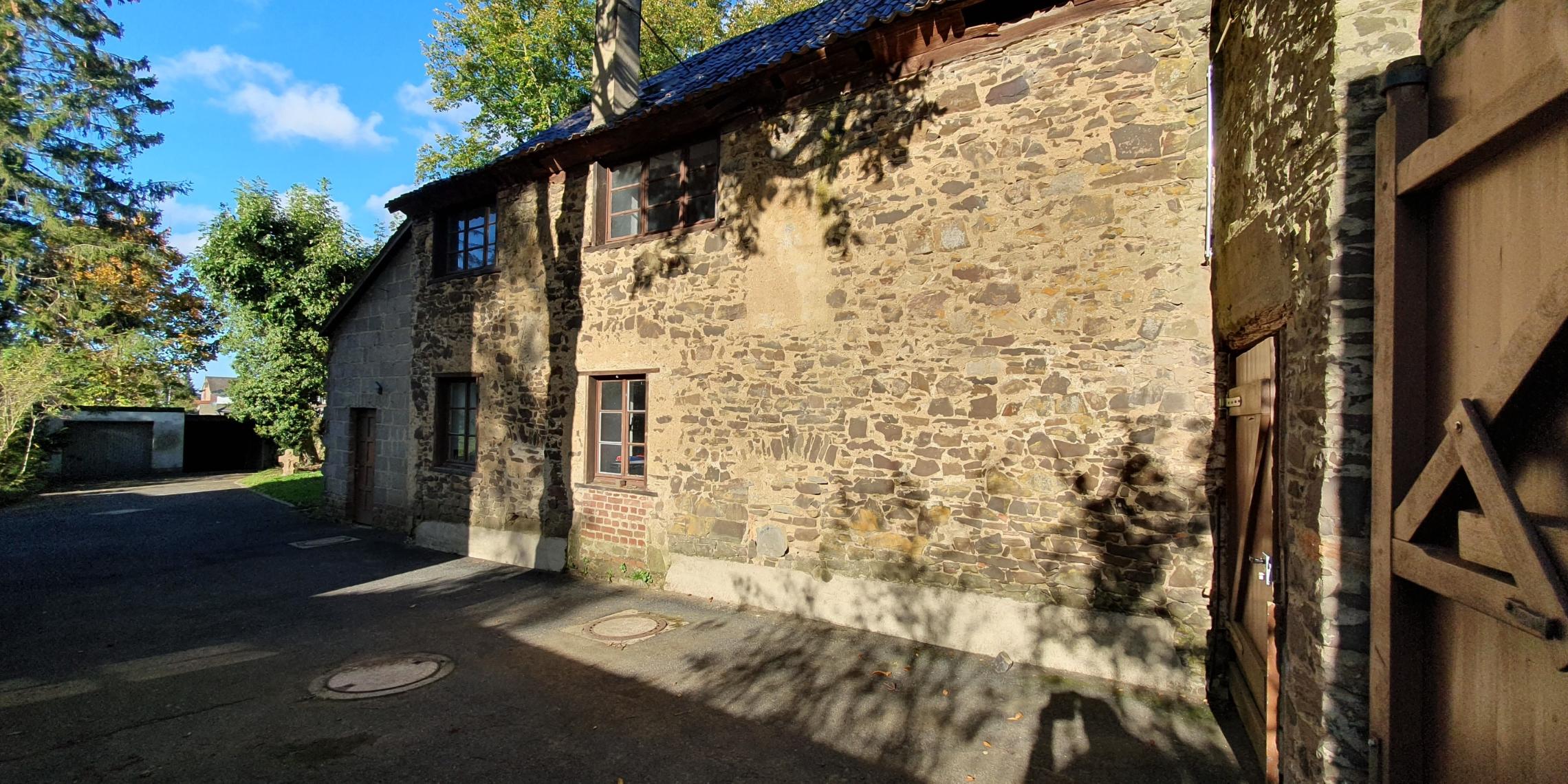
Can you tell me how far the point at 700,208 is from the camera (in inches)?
287

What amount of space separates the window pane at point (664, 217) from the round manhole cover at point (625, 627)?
443 centimetres

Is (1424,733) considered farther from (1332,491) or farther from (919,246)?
(919,246)

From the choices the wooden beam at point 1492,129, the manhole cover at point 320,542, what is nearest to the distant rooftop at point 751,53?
the wooden beam at point 1492,129

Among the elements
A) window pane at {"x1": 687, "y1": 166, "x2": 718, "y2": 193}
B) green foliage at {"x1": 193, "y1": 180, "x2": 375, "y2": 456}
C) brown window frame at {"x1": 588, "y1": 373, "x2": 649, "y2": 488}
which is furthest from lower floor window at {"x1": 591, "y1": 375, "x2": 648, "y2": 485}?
green foliage at {"x1": 193, "y1": 180, "x2": 375, "y2": 456}

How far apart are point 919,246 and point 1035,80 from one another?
162 centimetres

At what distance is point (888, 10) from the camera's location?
6277 millimetres

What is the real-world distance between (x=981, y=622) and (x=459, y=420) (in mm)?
8274

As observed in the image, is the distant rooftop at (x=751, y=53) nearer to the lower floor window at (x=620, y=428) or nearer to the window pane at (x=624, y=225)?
the window pane at (x=624, y=225)

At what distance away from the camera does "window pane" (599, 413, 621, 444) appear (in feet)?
25.8

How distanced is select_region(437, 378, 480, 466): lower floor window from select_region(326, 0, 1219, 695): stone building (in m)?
0.62

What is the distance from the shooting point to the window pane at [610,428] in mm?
7879

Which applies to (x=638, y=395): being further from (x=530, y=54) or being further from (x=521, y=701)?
(x=530, y=54)

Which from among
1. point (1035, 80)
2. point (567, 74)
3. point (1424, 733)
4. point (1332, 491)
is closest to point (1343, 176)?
point (1332, 491)

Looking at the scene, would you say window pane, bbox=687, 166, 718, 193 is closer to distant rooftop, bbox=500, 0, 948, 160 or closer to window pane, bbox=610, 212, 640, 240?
distant rooftop, bbox=500, 0, 948, 160
